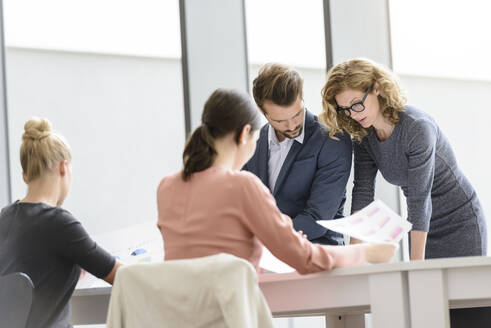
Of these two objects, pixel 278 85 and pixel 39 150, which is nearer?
pixel 39 150

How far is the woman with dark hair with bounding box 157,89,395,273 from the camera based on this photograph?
1792 mm

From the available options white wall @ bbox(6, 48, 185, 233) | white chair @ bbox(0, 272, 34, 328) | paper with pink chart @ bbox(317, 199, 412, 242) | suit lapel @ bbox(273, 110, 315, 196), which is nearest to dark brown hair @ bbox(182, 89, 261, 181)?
paper with pink chart @ bbox(317, 199, 412, 242)

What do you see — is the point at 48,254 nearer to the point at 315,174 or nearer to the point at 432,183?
the point at 315,174

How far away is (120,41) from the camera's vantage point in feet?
15.5

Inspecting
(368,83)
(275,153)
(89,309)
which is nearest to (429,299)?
(368,83)

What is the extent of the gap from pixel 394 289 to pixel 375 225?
0.89 ft

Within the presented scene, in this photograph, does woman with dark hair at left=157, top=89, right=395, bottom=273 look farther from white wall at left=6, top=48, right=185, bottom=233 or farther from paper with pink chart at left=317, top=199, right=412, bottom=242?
white wall at left=6, top=48, right=185, bottom=233

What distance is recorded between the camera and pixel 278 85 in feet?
8.11

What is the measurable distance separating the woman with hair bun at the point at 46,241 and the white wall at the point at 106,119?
2.15 meters

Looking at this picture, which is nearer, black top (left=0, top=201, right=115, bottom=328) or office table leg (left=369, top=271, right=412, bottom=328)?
office table leg (left=369, top=271, right=412, bottom=328)

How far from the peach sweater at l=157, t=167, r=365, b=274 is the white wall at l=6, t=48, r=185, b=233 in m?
2.58

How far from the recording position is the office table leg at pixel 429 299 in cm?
170

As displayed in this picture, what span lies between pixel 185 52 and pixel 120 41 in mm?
1085

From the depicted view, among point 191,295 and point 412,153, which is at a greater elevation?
point 412,153
